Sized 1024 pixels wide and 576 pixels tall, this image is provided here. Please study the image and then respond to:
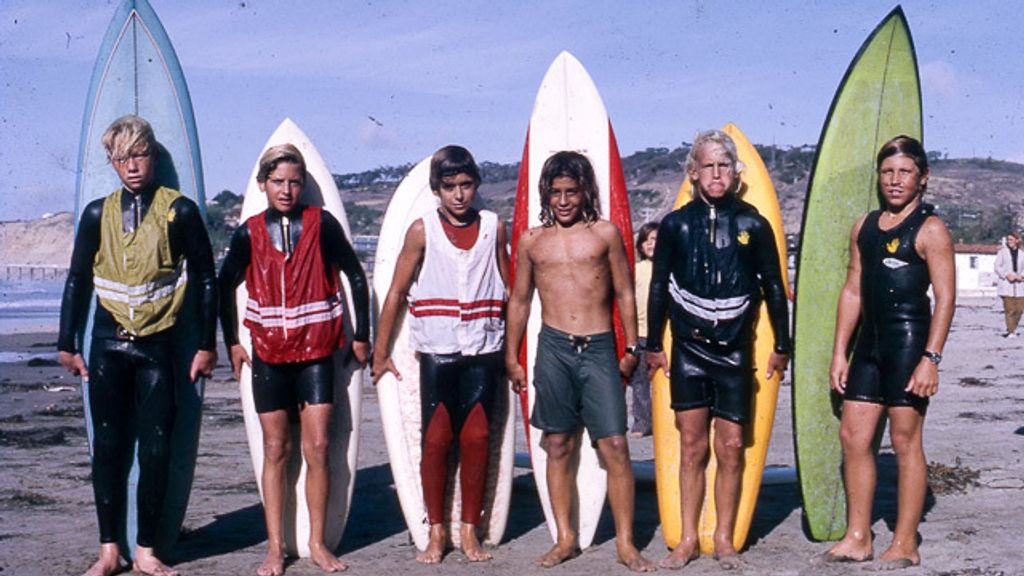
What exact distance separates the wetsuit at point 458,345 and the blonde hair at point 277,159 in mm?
569

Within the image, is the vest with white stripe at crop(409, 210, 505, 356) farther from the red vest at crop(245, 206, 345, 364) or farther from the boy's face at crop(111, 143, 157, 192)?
the boy's face at crop(111, 143, 157, 192)

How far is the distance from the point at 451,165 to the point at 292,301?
0.83m

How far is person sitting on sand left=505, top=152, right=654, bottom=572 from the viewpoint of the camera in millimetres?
4648

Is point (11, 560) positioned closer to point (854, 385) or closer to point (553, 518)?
point (553, 518)

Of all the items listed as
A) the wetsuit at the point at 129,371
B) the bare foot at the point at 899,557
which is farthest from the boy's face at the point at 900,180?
the wetsuit at the point at 129,371

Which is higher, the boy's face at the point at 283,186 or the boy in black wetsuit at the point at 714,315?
the boy's face at the point at 283,186

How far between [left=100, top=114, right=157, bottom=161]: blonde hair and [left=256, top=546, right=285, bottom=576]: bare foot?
5.35 ft

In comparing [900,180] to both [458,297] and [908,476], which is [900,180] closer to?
[908,476]

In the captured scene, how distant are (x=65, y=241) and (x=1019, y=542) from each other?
8750 centimetres

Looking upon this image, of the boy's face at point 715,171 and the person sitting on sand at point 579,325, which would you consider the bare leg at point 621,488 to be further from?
the boy's face at point 715,171

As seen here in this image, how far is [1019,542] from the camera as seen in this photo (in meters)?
4.84

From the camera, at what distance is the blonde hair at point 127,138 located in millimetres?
4543

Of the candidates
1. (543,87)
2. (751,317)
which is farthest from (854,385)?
(543,87)

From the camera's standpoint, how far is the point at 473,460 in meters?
4.87
